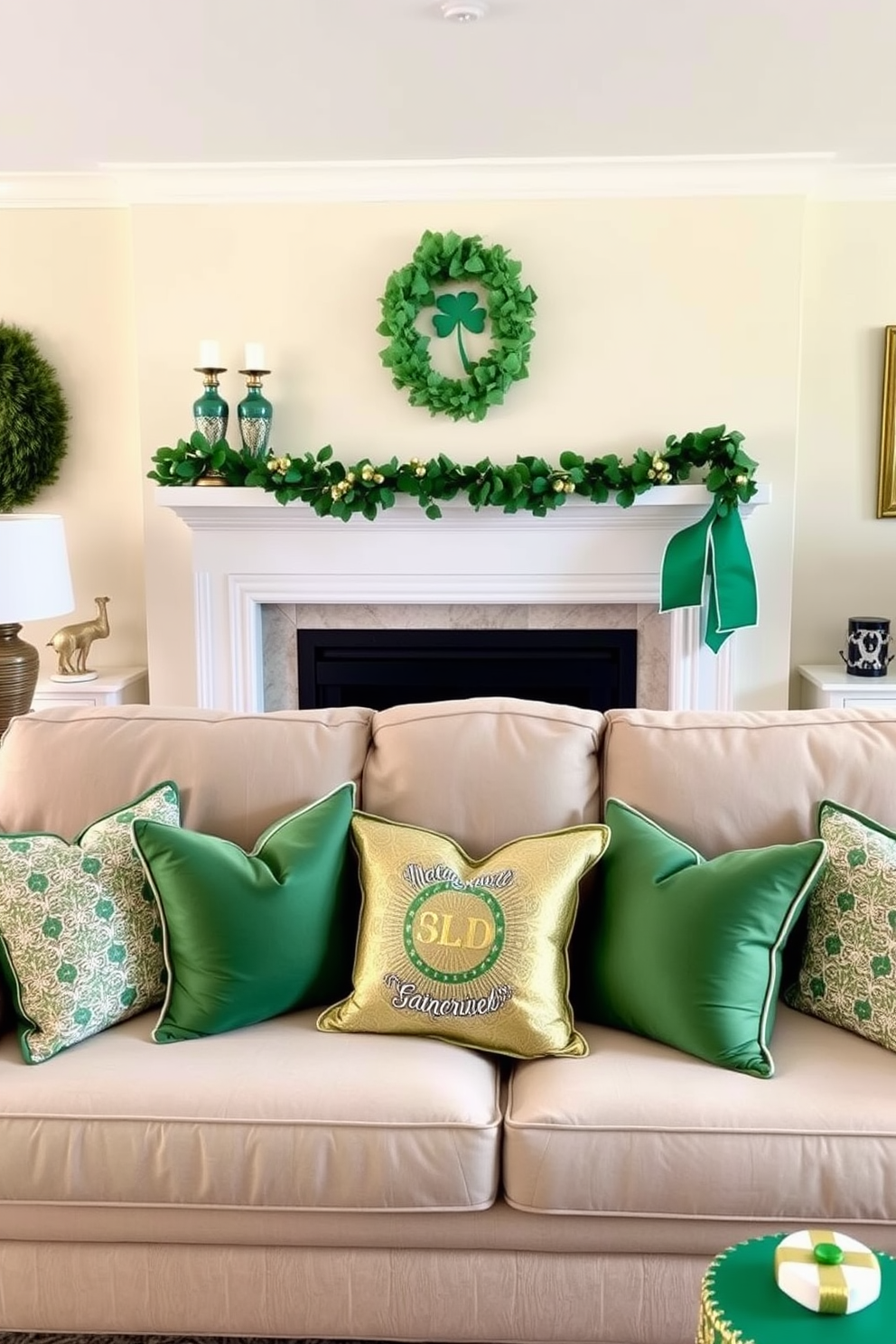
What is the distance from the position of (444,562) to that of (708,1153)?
2.50 meters

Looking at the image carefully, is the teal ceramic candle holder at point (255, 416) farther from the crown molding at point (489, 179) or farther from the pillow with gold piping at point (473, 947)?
the pillow with gold piping at point (473, 947)

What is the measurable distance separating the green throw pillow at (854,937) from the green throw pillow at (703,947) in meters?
0.06

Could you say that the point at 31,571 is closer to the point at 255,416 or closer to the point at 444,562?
the point at 255,416

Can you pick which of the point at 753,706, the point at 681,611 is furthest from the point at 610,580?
the point at 753,706

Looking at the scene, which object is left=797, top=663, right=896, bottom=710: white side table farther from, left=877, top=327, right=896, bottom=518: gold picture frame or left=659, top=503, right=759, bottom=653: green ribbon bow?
left=877, top=327, right=896, bottom=518: gold picture frame

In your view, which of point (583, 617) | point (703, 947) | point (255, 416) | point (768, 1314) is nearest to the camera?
point (768, 1314)

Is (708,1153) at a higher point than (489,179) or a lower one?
lower

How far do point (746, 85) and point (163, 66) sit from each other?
1430mm

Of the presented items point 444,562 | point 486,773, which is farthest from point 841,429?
point 486,773

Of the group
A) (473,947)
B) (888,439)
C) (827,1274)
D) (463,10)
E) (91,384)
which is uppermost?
(463,10)

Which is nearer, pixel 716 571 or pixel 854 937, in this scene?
pixel 854 937

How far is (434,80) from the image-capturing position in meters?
2.90

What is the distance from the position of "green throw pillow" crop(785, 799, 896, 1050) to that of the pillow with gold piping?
37cm

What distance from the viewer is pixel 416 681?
4086 mm
